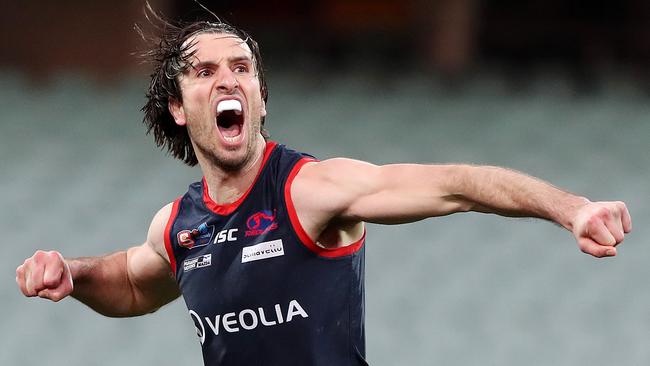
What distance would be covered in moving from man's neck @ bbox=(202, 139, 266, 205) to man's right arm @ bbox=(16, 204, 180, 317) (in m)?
0.27

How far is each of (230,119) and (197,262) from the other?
62cm

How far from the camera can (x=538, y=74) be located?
10508mm

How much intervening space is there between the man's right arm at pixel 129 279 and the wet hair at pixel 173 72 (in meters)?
0.34

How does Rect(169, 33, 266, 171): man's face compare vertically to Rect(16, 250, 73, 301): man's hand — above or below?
above

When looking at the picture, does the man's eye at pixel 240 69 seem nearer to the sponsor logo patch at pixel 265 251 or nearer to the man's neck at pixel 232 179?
the man's neck at pixel 232 179

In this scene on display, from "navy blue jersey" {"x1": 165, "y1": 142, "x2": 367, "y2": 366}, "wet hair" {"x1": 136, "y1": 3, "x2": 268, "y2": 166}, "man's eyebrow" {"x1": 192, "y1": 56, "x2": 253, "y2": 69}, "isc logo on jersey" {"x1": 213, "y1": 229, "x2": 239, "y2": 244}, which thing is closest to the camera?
"navy blue jersey" {"x1": 165, "y1": 142, "x2": 367, "y2": 366}

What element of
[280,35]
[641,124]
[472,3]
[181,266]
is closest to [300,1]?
[280,35]

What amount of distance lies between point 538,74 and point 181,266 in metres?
7.19

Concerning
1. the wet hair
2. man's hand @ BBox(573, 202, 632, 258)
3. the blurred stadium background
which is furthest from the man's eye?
the blurred stadium background

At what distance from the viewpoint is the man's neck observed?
12.2 feet

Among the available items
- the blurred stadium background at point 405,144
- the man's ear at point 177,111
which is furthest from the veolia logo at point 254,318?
the blurred stadium background at point 405,144

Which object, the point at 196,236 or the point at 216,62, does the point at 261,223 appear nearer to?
the point at 196,236

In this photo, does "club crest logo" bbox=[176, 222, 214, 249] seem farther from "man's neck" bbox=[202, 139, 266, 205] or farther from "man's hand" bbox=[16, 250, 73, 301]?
"man's hand" bbox=[16, 250, 73, 301]

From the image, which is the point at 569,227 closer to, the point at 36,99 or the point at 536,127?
the point at 536,127
